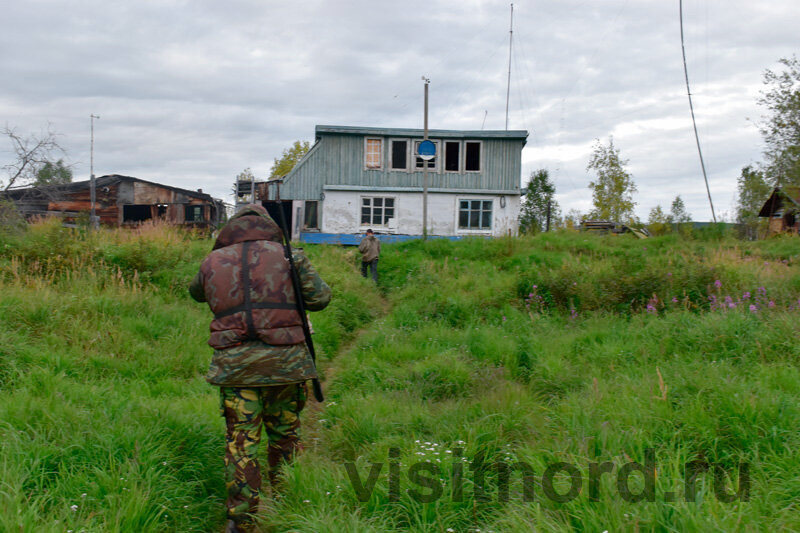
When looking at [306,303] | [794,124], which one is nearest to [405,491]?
[306,303]

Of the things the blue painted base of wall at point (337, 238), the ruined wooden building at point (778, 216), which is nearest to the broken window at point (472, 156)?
the blue painted base of wall at point (337, 238)

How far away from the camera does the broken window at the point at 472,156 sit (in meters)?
26.2

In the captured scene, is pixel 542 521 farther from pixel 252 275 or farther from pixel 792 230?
pixel 792 230

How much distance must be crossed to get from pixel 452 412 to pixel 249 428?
5.71 ft

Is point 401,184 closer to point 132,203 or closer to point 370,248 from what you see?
point 370,248

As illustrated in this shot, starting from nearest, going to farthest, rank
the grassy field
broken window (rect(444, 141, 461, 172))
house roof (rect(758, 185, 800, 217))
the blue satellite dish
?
1. the grassy field
2. house roof (rect(758, 185, 800, 217))
3. the blue satellite dish
4. broken window (rect(444, 141, 461, 172))

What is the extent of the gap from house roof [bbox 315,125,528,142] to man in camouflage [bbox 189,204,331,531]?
2281 cm

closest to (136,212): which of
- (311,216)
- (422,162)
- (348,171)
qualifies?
(311,216)

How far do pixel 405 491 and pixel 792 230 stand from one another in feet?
124

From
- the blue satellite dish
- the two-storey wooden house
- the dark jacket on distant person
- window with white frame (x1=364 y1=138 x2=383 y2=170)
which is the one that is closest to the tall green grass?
the dark jacket on distant person

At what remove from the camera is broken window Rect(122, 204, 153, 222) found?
33.6 metres

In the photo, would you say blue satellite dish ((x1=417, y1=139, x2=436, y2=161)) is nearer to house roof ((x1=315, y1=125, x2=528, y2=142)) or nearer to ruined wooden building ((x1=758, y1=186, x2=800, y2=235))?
house roof ((x1=315, y1=125, x2=528, y2=142))

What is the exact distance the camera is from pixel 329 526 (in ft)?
8.88

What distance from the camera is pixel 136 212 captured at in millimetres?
33938
